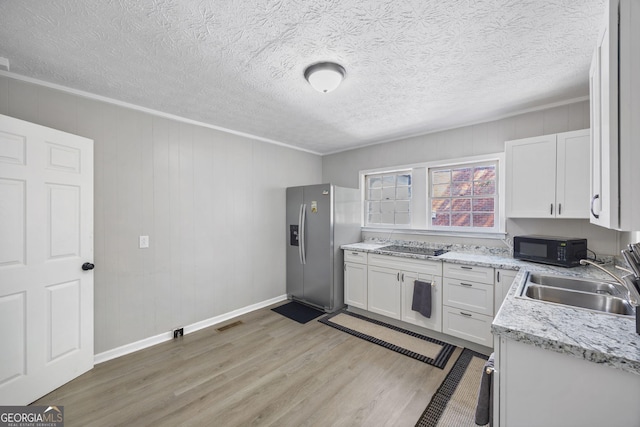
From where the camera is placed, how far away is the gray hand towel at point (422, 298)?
2.82 metres

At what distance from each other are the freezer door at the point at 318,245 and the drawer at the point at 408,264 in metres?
0.65

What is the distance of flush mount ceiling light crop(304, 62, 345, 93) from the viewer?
1.88 metres

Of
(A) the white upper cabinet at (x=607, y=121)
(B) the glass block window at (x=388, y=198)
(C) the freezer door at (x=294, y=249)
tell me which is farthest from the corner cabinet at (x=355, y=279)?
(A) the white upper cabinet at (x=607, y=121)

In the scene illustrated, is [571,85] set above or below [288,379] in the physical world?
above

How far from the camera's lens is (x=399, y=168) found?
379 cm

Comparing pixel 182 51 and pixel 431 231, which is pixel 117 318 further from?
pixel 431 231

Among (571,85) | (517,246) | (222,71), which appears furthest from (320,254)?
(571,85)

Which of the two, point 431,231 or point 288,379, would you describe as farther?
point 431,231

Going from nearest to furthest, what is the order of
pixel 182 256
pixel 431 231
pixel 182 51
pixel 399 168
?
pixel 182 51, pixel 182 256, pixel 431 231, pixel 399 168

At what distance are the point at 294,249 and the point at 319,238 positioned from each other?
580mm

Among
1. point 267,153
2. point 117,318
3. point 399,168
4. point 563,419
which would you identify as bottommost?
point 117,318

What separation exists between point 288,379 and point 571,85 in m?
3.56

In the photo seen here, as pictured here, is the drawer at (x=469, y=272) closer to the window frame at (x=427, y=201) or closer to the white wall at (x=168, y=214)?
the window frame at (x=427, y=201)

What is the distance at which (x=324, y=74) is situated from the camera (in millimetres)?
1892
